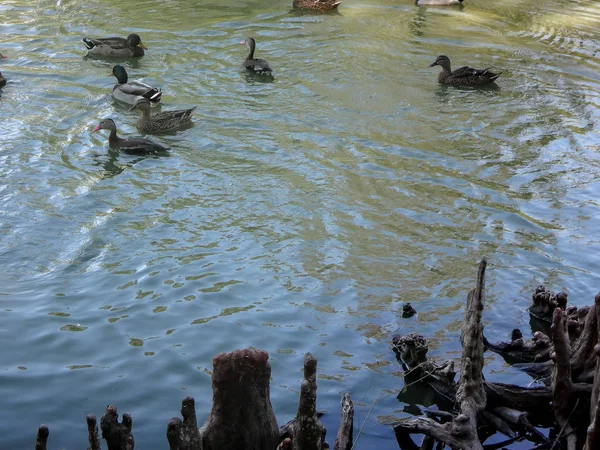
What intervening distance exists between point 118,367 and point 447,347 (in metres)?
2.93

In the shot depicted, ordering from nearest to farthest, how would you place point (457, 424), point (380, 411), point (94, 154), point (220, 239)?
point (457, 424) < point (380, 411) < point (220, 239) < point (94, 154)

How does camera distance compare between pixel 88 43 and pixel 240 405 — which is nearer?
pixel 240 405

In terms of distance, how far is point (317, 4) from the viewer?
19.6m

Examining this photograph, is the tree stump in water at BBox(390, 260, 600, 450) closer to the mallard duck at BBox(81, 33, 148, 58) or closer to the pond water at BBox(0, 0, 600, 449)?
the pond water at BBox(0, 0, 600, 449)

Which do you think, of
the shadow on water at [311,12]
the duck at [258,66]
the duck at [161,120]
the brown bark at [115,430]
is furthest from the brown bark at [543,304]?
the shadow on water at [311,12]

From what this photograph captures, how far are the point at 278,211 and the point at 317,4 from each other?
10.8 metres

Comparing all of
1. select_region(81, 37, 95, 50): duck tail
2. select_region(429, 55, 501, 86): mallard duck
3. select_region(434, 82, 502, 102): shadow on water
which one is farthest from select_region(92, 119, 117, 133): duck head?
select_region(429, 55, 501, 86): mallard duck

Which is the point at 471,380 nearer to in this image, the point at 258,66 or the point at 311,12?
the point at 258,66

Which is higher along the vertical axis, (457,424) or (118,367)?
(457,424)

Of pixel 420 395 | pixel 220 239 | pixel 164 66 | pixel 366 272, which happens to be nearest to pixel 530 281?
pixel 366 272

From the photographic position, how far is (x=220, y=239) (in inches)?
372

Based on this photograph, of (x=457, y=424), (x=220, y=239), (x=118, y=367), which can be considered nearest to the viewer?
(x=457, y=424)

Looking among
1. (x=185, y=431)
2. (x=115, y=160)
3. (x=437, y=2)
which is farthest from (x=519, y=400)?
(x=437, y=2)

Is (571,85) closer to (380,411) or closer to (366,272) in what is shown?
(366,272)
